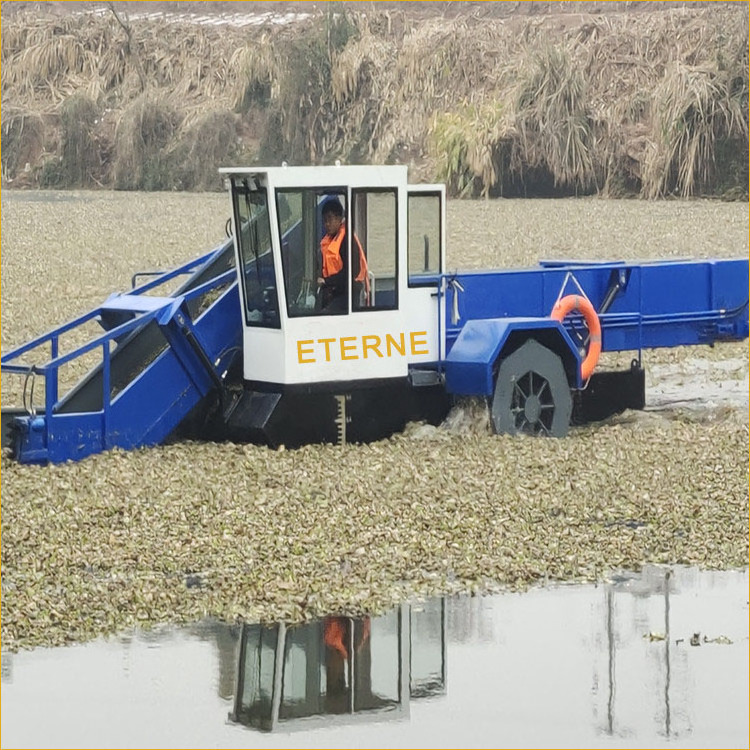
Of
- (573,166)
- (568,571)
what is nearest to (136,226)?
(573,166)

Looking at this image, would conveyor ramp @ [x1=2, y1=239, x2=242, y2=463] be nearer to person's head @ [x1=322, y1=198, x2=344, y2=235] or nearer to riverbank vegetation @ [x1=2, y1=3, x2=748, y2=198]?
person's head @ [x1=322, y1=198, x2=344, y2=235]

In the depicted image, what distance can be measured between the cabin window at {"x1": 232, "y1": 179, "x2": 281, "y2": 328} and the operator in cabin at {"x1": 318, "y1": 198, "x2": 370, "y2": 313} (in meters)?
0.36

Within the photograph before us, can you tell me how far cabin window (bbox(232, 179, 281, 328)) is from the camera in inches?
539

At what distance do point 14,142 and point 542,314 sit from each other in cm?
3973

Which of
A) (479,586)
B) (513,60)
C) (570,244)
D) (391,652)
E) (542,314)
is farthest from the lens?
(513,60)

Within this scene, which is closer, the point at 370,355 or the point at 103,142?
the point at 370,355

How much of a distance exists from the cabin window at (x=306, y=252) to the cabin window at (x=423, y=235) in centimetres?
67

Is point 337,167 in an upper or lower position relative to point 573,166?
lower

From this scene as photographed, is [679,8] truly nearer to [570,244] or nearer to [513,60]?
[513,60]

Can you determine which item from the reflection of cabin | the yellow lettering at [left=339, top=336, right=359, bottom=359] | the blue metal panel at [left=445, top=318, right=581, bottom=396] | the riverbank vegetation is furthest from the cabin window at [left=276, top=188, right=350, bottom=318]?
the riverbank vegetation

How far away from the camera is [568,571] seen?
10.4m

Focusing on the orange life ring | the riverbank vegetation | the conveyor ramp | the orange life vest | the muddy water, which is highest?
the riverbank vegetation

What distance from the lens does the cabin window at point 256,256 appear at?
13703 mm

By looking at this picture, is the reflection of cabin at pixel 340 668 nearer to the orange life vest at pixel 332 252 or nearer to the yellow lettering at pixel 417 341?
the orange life vest at pixel 332 252
